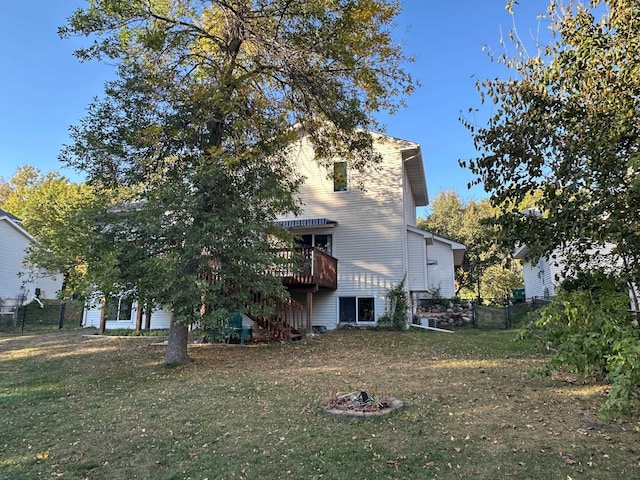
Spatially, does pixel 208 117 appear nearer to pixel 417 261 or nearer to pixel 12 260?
pixel 417 261

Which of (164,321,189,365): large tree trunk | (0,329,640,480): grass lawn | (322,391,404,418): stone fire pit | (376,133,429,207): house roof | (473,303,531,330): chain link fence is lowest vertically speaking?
(0,329,640,480): grass lawn

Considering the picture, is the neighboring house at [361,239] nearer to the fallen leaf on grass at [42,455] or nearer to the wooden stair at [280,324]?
the wooden stair at [280,324]

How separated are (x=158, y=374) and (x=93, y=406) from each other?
233cm

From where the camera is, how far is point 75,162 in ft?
31.4

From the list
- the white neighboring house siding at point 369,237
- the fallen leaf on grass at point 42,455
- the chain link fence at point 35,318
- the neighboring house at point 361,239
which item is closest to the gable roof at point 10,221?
the chain link fence at point 35,318

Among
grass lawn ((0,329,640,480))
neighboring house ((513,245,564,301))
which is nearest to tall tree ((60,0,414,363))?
grass lawn ((0,329,640,480))

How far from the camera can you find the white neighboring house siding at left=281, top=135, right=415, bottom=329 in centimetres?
1559

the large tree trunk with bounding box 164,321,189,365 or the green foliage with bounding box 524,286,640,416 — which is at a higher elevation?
the green foliage with bounding box 524,286,640,416

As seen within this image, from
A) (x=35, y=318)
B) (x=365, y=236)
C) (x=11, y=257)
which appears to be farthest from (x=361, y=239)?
(x=11, y=257)

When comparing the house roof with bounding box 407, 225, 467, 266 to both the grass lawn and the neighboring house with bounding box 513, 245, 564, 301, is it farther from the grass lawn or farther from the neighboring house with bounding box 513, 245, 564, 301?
the grass lawn

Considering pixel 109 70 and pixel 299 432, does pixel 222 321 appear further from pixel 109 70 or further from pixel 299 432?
pixel 109 70

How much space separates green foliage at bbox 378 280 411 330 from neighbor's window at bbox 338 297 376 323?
609 mm

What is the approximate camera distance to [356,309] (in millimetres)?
15750

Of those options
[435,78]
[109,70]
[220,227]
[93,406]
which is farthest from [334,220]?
[93,406]
